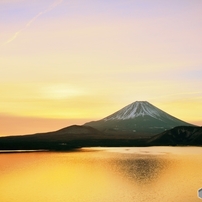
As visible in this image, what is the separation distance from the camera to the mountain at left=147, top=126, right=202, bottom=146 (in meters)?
160

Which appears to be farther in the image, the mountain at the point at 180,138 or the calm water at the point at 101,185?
the mountain at the point at 180,138

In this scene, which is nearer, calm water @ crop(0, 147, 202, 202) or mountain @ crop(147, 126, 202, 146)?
calm water @ crop(0, 147, 202, 202)

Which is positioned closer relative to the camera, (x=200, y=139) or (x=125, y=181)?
(x=125, y=181)

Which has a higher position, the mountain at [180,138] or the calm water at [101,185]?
the mountain at [180,138]

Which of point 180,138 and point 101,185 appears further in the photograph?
point 180,138

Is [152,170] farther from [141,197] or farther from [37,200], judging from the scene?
[37,200]

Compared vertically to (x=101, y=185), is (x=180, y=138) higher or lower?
higher

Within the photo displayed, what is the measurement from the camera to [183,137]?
164875 mm

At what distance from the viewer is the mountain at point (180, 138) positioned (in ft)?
525

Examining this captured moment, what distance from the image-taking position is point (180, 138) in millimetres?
164375

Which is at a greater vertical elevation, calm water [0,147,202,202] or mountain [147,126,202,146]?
mountain [147,126,202,146]

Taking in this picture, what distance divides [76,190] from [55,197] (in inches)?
168

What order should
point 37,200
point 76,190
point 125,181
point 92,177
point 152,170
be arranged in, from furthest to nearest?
point 152,170
point 92,177
point 125,181
point 76,190
point 37,200

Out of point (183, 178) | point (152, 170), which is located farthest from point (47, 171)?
point (183, 178)
